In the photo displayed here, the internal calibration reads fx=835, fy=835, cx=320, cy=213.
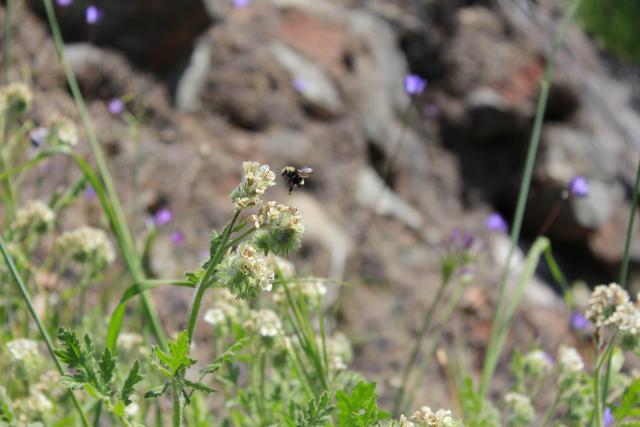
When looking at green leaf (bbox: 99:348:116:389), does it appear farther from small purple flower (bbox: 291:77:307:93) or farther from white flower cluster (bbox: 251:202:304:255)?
small purple flower (bbox: 291:77:307:93)

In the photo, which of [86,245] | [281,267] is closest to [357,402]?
[281,267]

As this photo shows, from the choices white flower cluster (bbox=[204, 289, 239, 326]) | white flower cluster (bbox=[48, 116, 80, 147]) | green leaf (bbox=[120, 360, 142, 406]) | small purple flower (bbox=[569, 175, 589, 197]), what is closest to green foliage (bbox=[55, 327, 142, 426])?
green leaf (bbox=[120, 360, 142, 406])

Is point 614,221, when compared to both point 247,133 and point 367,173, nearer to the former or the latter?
point 367,173

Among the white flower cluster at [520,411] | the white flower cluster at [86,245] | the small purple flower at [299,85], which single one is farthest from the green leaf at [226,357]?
the small purple flower at [299,85]

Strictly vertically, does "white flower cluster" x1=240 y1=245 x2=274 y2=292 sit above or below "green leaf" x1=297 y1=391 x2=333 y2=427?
above

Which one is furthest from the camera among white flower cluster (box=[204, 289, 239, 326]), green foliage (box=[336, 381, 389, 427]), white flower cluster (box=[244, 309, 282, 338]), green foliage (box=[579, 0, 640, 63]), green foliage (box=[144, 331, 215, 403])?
green foliage (box=[579, 0, 640, 63])

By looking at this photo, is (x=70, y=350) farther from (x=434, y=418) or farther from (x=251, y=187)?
(x=434, y=418)
